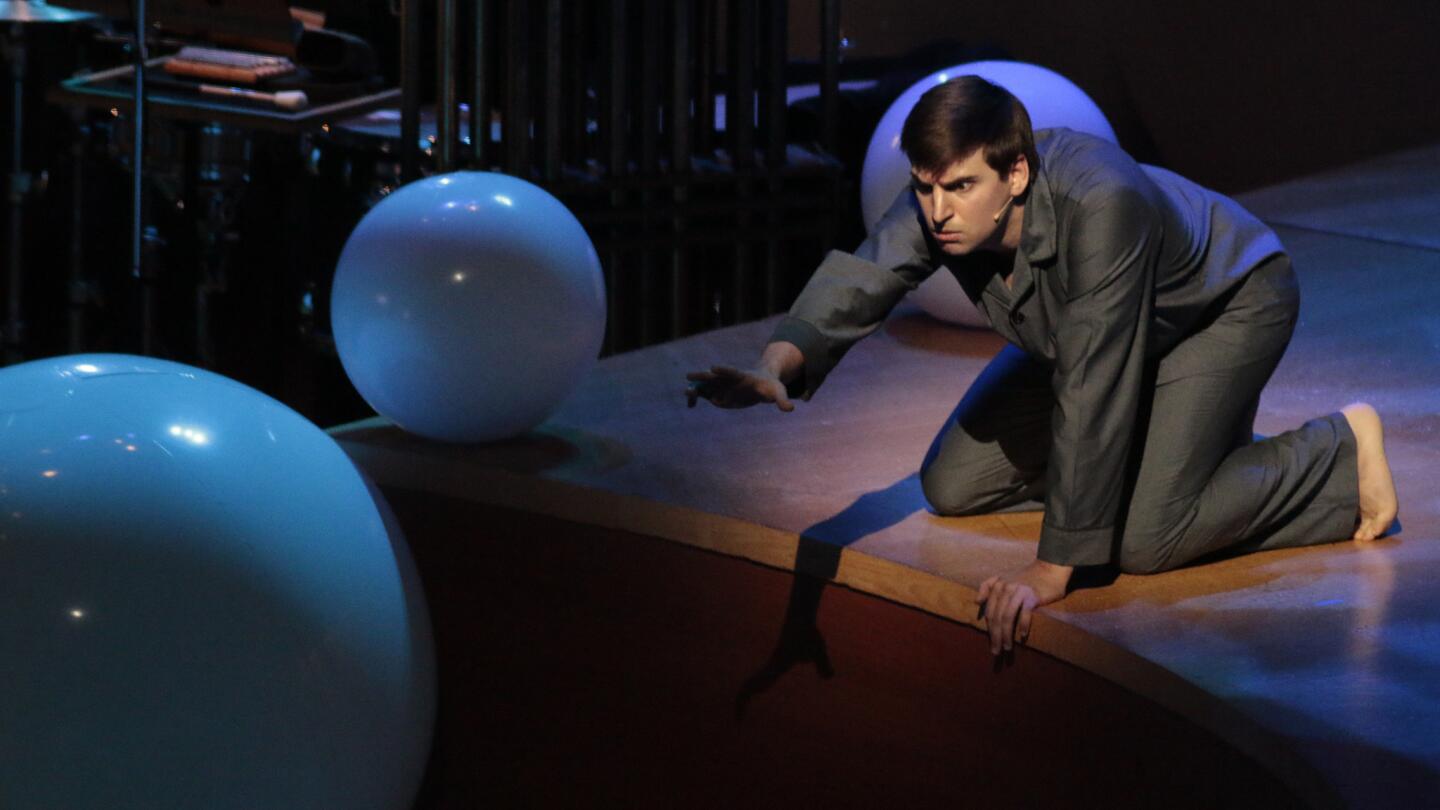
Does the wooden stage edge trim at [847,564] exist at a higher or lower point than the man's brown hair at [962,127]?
lower

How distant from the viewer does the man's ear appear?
2.93 meters

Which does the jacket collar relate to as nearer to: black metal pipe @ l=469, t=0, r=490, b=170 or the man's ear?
the man's ear

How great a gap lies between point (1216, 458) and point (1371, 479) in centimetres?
34

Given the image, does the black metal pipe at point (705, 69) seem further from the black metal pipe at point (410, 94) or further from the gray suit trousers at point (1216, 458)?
the gray suit trousers at point (1216, 458)

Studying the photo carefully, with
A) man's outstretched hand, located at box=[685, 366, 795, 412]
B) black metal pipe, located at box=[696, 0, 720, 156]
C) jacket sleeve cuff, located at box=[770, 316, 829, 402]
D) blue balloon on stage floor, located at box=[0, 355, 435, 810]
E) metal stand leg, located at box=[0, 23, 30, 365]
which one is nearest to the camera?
blue balloon on stage floor, located at box=[0, 355, 435, 810]

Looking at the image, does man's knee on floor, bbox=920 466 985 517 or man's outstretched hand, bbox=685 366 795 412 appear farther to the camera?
man's knee on floor, bbox=920 466 985 517

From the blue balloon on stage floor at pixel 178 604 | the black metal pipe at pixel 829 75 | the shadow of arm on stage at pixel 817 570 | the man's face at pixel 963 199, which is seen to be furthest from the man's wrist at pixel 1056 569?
the black metal pipe at pixel 829 75

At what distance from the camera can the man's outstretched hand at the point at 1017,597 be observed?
298 centimetres

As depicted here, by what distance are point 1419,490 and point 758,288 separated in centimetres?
262

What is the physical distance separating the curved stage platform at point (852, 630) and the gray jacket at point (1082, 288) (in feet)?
0.89

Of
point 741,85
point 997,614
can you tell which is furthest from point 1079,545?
point 741,85

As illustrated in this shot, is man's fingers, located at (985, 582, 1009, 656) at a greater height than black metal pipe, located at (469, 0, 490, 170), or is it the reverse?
black metal pipe, located at (469, 0, 490, 170)

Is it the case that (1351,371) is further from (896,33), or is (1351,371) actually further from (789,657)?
(896,33)

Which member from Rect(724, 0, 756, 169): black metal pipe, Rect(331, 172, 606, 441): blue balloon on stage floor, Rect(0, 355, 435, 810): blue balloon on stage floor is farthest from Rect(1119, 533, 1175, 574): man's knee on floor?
Rect(724, 0, 756, 169): black metal pipe
